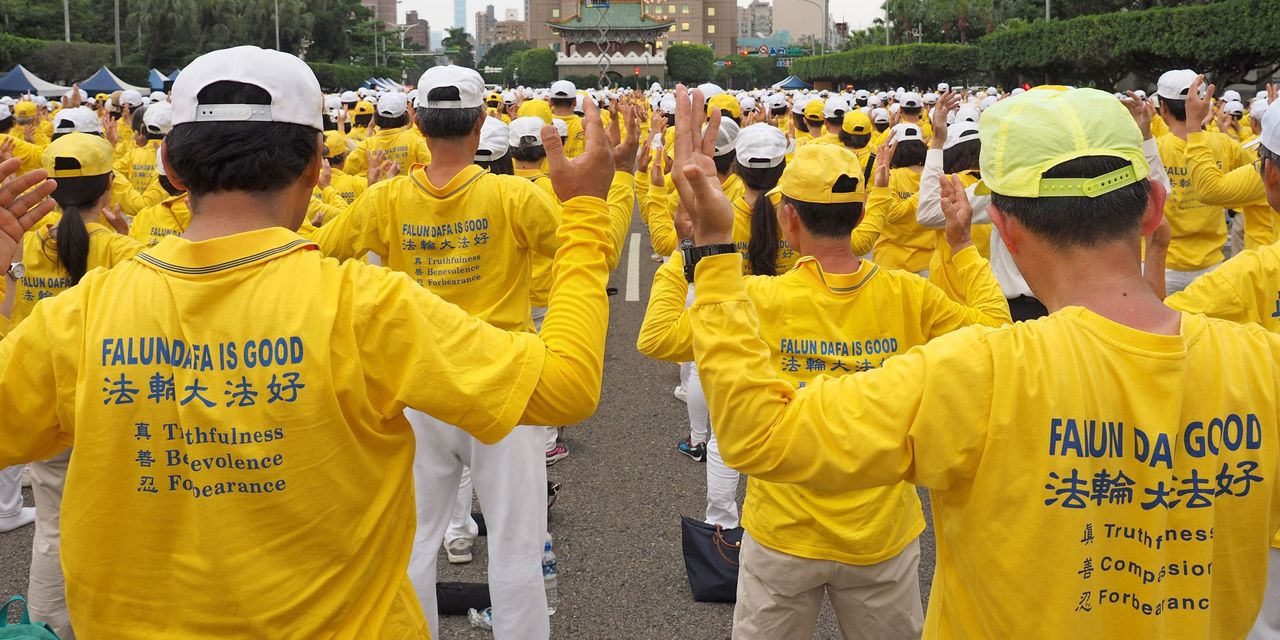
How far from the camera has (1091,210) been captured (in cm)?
168

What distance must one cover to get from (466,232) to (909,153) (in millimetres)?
4198

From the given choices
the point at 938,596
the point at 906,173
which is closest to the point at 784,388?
the point at 938,596

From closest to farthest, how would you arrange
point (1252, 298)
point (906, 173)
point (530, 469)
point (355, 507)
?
point (355, 507) < point (1252, 298) < point (530, 469) < point (906, 173)

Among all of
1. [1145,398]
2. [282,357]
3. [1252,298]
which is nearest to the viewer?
[1145,398]

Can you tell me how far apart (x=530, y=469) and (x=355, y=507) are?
73.9 inches

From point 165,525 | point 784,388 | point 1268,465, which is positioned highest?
point 784,388

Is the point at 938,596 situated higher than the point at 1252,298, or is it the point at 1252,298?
the point at 1252,298

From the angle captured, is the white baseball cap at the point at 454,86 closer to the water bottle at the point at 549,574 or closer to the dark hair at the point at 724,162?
the water bottle at the point at 549,574

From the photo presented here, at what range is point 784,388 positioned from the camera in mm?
1837

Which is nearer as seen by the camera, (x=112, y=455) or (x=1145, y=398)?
(x=1145, y=398)

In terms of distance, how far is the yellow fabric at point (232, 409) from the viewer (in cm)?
179

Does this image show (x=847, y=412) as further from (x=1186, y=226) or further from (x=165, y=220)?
(x=1186, y=226)

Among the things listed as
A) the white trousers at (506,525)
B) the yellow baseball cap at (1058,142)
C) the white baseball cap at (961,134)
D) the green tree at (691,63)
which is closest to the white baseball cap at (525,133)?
the white baseball cap at (961,134)

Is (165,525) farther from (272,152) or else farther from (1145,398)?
(1145,398)
